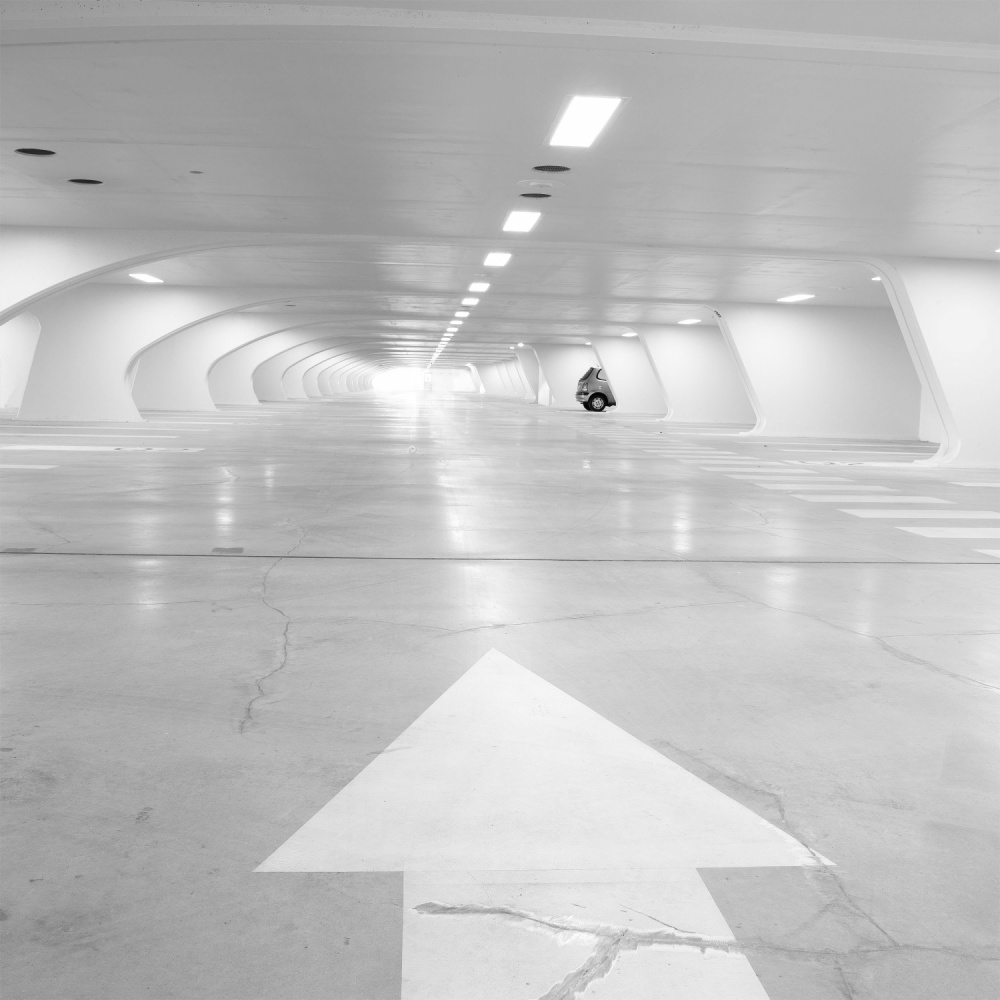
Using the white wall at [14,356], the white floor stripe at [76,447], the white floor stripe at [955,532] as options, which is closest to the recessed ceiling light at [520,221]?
the white floor stripe at [76,447]

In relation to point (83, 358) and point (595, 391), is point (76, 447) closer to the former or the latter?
point (83, 358)

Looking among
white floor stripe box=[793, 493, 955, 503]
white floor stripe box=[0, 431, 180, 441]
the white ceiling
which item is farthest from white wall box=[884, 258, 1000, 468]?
white floor stripe box=[0, 431, 180, 441]

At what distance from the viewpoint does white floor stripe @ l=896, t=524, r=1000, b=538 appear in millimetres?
10898

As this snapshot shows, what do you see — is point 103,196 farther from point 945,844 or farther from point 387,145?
point 945,844

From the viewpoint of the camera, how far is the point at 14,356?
3856 cm

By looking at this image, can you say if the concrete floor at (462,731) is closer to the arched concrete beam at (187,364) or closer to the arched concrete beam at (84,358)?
the arched concrete beam at (84,358)

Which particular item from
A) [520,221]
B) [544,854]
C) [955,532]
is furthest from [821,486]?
[544,854]

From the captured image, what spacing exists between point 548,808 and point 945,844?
4.31 ft

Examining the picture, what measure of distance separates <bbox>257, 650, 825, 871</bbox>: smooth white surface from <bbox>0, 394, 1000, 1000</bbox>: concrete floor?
3 cm

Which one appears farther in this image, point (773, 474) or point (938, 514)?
point (773, 474)

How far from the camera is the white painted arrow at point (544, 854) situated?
2.75 meters

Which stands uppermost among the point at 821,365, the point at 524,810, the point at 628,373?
the point at 821,365

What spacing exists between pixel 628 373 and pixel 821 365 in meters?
18.2

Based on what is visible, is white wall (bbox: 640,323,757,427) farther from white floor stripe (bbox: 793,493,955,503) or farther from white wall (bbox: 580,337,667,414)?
white floor stripe (bbox: 793,493,955,503)
